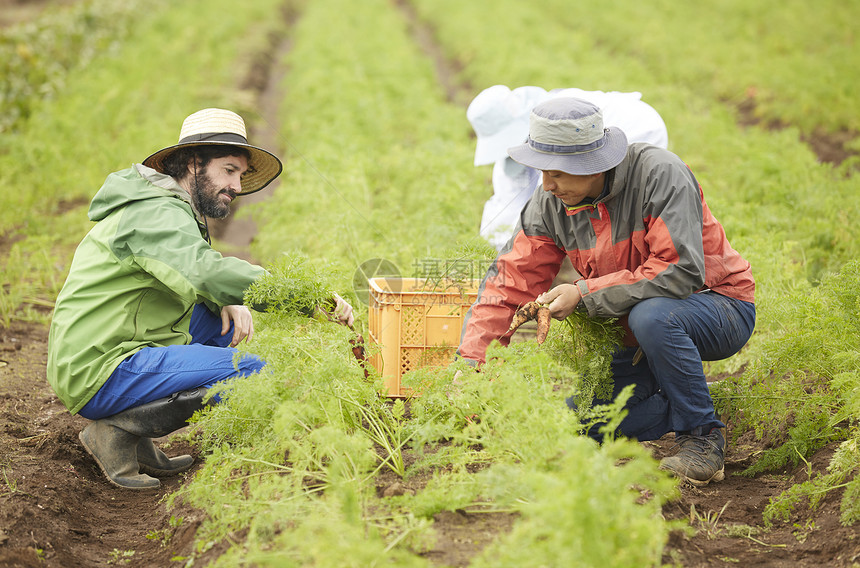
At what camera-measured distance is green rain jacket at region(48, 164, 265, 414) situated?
9.96 feet

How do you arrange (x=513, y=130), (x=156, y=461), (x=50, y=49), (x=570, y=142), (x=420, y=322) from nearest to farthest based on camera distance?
(x=570, y=142)
(x=156, y=461)
(x=420, y=322)
(x=513, y=130)
(x=50, y=49)

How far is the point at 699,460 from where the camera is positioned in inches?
124

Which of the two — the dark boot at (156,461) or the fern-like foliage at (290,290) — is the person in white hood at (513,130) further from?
the dark boot at (156,461)

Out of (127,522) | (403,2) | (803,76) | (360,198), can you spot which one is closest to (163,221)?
(127,522)

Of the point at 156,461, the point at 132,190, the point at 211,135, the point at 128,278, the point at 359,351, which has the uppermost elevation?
the point at 211,135

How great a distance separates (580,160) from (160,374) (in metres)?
1.98

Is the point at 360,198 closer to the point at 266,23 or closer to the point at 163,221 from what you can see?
the point at 163,221

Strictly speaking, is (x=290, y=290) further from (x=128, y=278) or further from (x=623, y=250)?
(x=623, y=250)

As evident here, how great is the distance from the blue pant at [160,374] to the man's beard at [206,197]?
627 millimetres


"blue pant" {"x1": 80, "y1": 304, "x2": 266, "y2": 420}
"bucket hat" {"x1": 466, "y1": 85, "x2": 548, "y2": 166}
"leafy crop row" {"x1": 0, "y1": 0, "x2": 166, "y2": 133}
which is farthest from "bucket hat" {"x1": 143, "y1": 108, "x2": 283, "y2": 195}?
A: "leafy crop row" {"x1": 0, "y1": 0, "x2": 166, "y2": 133}

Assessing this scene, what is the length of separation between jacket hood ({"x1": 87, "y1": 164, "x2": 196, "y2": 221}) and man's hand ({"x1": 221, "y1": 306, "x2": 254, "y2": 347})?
69 cm

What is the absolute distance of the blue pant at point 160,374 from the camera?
322cm

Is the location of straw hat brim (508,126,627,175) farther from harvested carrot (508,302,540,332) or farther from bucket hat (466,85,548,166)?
bucket hat (466,85,548,166)

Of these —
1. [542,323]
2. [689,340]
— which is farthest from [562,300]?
[689,340]
